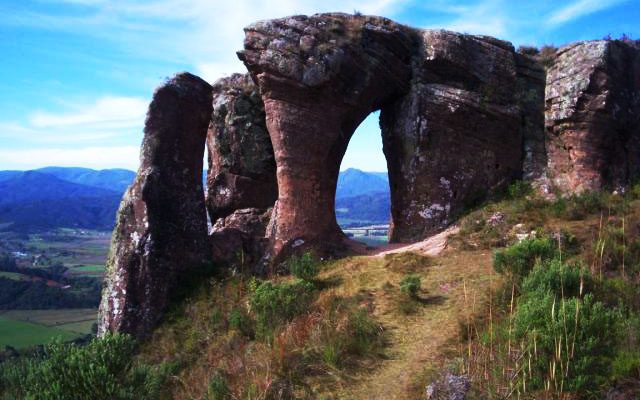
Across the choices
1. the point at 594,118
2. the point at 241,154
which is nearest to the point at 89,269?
the point at 241,154

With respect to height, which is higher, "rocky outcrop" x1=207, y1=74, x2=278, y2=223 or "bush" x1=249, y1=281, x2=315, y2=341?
"rocky outcrop" x1=207, y1=74, x2=278, y2=223

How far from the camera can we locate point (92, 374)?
7371 millimetres

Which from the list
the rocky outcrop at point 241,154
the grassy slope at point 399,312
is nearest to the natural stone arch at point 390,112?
the grassy slope at point 399,312

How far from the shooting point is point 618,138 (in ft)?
52.1

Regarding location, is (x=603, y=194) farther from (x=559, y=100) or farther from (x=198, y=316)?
(x=198, y=316)

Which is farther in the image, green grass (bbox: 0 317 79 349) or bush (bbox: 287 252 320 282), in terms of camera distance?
green grass (bbox: 0 317 79 349)

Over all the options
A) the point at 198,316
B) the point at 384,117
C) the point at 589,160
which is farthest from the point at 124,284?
the point at 589,160

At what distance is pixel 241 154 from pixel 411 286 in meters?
9.21

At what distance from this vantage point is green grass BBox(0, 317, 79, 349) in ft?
167

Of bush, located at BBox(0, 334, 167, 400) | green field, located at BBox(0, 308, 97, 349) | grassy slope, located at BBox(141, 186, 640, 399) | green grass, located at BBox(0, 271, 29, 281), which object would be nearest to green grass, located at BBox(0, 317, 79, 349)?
green field, located at BBox(0, 308, 97, 349)

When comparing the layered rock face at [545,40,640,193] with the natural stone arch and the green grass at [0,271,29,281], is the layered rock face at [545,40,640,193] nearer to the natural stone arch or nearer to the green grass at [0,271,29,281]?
the natural stone arch

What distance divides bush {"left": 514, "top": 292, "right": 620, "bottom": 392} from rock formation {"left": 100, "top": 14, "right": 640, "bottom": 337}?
7.94 meters

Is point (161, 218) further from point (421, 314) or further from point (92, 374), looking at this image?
point (421, 314)

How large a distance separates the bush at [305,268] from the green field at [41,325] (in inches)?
1739
